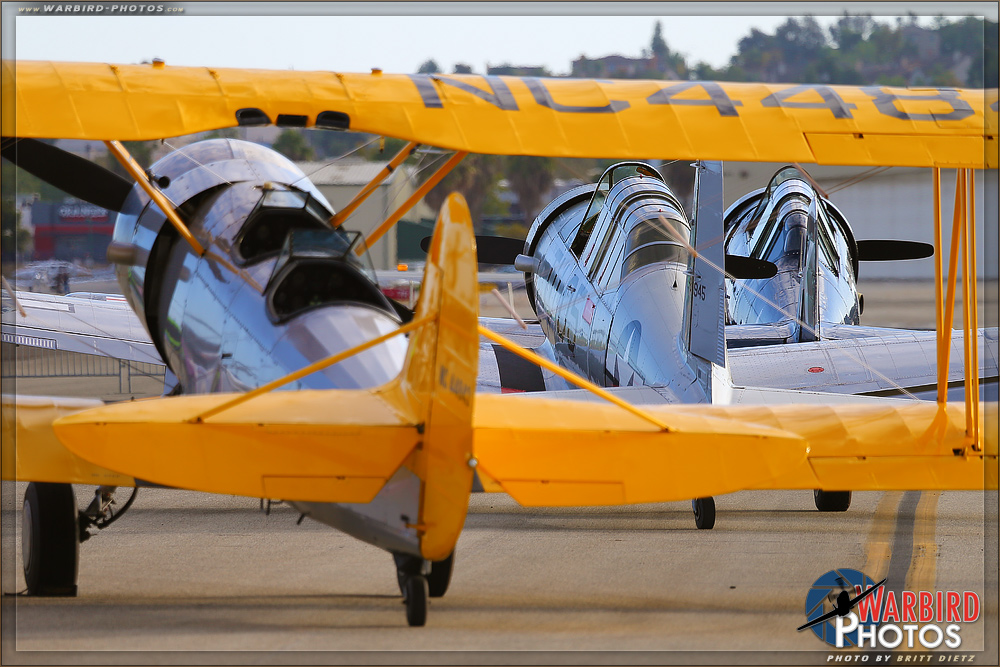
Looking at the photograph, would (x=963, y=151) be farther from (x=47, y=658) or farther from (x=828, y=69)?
(x=828, y=69)

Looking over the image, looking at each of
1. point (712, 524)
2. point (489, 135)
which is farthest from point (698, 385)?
point (489, 135)

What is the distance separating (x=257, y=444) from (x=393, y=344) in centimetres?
105

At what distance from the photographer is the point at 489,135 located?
5.09 m

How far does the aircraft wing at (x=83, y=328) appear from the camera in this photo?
900 centimetres

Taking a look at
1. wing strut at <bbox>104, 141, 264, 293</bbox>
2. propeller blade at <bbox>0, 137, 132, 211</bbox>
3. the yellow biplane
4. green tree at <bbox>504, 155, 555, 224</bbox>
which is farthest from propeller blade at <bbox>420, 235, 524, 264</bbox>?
green tree at <bbox>504, 155, 555, 224</bbox>

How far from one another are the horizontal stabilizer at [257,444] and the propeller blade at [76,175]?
127 inches

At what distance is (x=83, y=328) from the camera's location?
935 cm

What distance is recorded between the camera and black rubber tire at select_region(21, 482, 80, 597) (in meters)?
5.52

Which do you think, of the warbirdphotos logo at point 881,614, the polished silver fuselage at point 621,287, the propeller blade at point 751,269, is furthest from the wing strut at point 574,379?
the propeller blade at point 751,269

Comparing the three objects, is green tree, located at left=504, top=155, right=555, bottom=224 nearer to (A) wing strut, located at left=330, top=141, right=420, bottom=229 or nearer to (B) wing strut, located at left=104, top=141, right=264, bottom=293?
(A) wing strut, located at left=330, top=141, right=420, bottom=229

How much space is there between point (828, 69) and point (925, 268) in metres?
61.1

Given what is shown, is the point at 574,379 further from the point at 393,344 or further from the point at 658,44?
the point at 658,44

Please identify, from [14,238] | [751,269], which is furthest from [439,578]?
[14,238]

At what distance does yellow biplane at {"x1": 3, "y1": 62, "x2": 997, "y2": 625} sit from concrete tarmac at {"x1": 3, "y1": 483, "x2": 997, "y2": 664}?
14.3 inches
